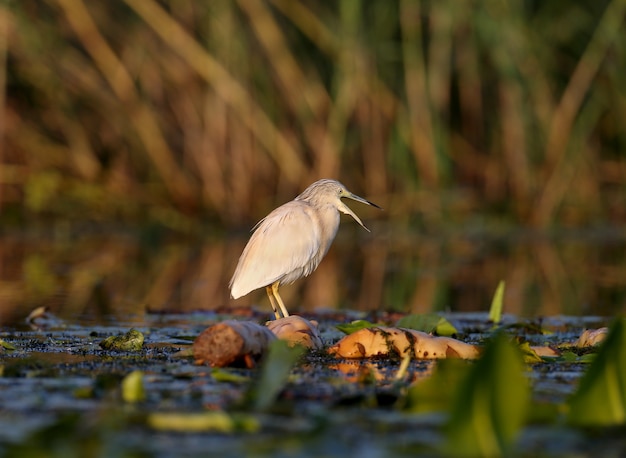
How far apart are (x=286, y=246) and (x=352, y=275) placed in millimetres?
4100

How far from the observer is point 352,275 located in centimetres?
1128

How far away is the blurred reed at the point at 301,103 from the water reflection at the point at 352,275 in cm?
60

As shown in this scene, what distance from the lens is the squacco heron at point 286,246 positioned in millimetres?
7172

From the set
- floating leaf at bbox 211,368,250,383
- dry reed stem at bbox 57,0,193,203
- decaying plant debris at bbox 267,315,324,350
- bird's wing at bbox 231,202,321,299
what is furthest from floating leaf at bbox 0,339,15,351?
dry reed stem at bbox 57,0,193,203

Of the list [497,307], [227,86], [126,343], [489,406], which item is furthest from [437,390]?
[227,86]

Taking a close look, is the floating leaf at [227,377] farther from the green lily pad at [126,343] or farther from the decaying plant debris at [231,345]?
the green lily pad at [126,343]

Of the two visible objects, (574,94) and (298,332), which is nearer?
(298,332)

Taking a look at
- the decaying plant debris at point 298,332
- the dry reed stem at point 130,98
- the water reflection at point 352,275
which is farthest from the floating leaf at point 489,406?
the dry reed stem at point 130,98

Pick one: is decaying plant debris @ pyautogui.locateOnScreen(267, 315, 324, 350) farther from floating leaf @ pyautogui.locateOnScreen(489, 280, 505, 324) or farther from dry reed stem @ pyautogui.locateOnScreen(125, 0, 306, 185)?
dry reed stem @ pyautogui.locateOnScreen(125, 0, 306, 185)

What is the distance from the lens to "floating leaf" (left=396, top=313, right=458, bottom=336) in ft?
20.4

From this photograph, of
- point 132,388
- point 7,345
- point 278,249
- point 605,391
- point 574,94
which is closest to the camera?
point 605,391

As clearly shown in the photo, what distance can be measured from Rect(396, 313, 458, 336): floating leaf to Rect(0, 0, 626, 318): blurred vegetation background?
20.0 ft

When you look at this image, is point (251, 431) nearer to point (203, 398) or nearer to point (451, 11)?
point (203, 398)

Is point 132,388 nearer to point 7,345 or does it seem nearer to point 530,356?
point 7,345
